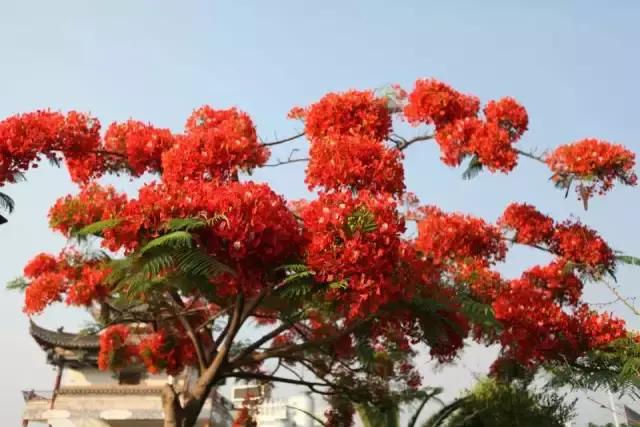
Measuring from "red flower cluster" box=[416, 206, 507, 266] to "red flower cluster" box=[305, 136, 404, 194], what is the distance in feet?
5.80

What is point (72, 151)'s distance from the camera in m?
7.85

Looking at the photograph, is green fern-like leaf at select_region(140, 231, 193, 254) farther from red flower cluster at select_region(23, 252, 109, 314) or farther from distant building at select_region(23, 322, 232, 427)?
distant building at select_region(23, 322, 232, 427)

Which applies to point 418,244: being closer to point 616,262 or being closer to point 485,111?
point 485,111

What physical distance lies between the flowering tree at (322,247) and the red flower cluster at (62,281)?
22 mm

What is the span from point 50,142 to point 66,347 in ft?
60.5

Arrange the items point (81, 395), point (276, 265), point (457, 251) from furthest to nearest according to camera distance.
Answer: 1. point (81, 395)
2. point (457, 251)
3. point (276, 265)

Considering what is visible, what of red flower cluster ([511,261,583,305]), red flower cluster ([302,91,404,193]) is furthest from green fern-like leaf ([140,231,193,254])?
red flower cluster ([511,261,583,305])

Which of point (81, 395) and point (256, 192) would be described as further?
point (81, 395)

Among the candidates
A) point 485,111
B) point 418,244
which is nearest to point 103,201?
point 418,244

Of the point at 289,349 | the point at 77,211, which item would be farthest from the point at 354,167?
the point at 77,211

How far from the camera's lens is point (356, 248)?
16.0 feet

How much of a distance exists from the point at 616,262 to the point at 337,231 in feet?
17.6

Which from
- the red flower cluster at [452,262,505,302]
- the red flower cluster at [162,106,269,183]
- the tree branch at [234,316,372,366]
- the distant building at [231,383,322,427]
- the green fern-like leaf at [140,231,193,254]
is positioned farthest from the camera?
the distant building at [231,383,322,427]

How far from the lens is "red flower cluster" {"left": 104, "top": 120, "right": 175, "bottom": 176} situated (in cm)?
789
